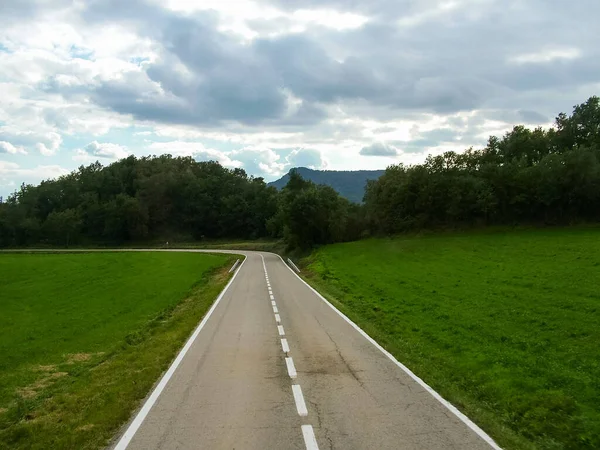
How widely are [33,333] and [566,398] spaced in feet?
64.0

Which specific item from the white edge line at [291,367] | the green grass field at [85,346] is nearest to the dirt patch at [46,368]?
the green grass field at [85,346]

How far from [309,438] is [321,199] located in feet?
200

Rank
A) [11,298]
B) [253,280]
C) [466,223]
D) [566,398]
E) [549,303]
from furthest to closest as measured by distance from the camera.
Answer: [466,223]
[253,280]
[11,298]
[549,303]
[566,398]

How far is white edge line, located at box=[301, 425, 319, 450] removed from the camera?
21.2ft

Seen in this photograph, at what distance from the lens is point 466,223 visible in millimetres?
67312

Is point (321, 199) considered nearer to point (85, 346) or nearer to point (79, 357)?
point (85, 346)

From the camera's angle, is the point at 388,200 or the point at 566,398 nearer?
the point at 566,398

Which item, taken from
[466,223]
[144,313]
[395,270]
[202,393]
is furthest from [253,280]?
[466,223]

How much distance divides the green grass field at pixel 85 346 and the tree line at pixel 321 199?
36.5m

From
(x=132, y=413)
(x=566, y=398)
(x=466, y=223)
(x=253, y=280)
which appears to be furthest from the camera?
(x=466, y=223)

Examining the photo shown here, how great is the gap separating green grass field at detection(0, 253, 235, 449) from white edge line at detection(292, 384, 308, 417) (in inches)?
106

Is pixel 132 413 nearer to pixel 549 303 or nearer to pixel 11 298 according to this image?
pixel 549 303

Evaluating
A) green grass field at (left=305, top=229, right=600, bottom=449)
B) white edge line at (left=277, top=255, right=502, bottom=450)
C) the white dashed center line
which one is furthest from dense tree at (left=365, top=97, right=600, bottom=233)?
the white dashed center line

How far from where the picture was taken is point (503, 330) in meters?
14.6
